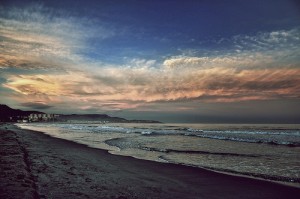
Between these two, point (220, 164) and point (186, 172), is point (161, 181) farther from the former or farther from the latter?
point (220, 164)

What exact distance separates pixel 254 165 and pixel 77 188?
984 centimetres

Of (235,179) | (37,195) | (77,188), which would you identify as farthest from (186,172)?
(37,195)

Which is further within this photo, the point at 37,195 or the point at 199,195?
the point at 199,195

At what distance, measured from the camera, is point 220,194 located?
26.6 feet

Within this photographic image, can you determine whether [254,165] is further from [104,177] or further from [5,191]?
[5,191]

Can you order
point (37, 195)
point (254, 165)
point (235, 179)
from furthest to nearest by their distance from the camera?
point (254, 165)
point (235, 179)
point (37, 195)

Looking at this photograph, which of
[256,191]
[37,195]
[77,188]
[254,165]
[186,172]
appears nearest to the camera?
[37,195]

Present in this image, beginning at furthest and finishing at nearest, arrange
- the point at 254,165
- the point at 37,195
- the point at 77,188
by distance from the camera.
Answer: the point at 254,165, the point at 77,188, the point at 37,195

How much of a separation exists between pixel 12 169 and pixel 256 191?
880 cm

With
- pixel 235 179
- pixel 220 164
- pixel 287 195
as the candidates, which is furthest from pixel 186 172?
pixel 287 195

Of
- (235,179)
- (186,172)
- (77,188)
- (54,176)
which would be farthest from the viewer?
(186,172)

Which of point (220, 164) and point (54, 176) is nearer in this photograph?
point (54, 176)

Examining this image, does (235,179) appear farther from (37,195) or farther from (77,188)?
(37,195)

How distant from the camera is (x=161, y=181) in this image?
9.55 meters
